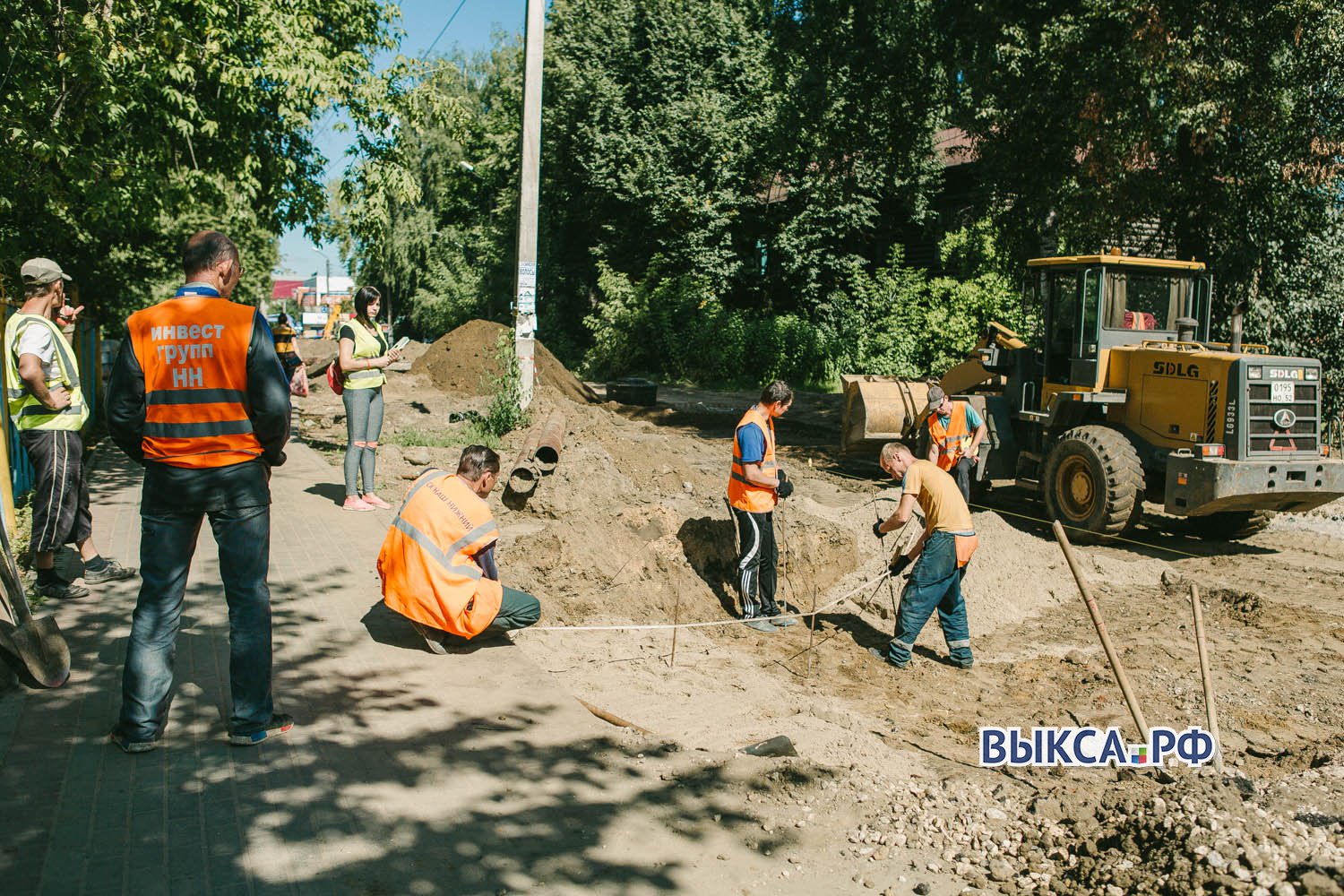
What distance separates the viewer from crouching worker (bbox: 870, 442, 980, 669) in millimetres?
6980

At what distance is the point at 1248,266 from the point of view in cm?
1480

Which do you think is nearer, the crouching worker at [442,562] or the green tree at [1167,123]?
the crouching worker at [442,562]

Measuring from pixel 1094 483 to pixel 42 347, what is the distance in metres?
9.27

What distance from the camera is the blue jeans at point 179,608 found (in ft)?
14.0

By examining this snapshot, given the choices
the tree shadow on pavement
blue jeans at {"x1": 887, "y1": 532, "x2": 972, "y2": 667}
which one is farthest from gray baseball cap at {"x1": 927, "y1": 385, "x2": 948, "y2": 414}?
the tree shadow on pavement

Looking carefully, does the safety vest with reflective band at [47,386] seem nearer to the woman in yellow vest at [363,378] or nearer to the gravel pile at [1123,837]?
the woman in yellow vest at [363,378]

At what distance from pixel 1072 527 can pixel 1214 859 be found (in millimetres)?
7505

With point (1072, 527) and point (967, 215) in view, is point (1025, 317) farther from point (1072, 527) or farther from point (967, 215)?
point (967, 215)

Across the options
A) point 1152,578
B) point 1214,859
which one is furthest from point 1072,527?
point 1214,859

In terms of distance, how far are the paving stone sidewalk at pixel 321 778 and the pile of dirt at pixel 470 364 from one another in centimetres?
1437

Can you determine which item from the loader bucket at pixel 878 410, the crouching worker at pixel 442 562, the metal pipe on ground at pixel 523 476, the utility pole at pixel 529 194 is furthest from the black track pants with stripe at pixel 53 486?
the loader bucket at pixel 878 410

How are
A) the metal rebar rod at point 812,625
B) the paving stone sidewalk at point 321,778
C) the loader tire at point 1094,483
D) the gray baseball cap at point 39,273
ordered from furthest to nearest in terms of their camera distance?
the loader tire at point 1094,483
the metal rebar rod at point 812,625
the gray baseball cap at point 39,273
the paving stone sidewalk at point 321,778

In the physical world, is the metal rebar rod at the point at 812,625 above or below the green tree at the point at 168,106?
below

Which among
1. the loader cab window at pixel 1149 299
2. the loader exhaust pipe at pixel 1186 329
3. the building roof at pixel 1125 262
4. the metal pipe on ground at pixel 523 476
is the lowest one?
the metal pipe on ground at pixel 523 476
